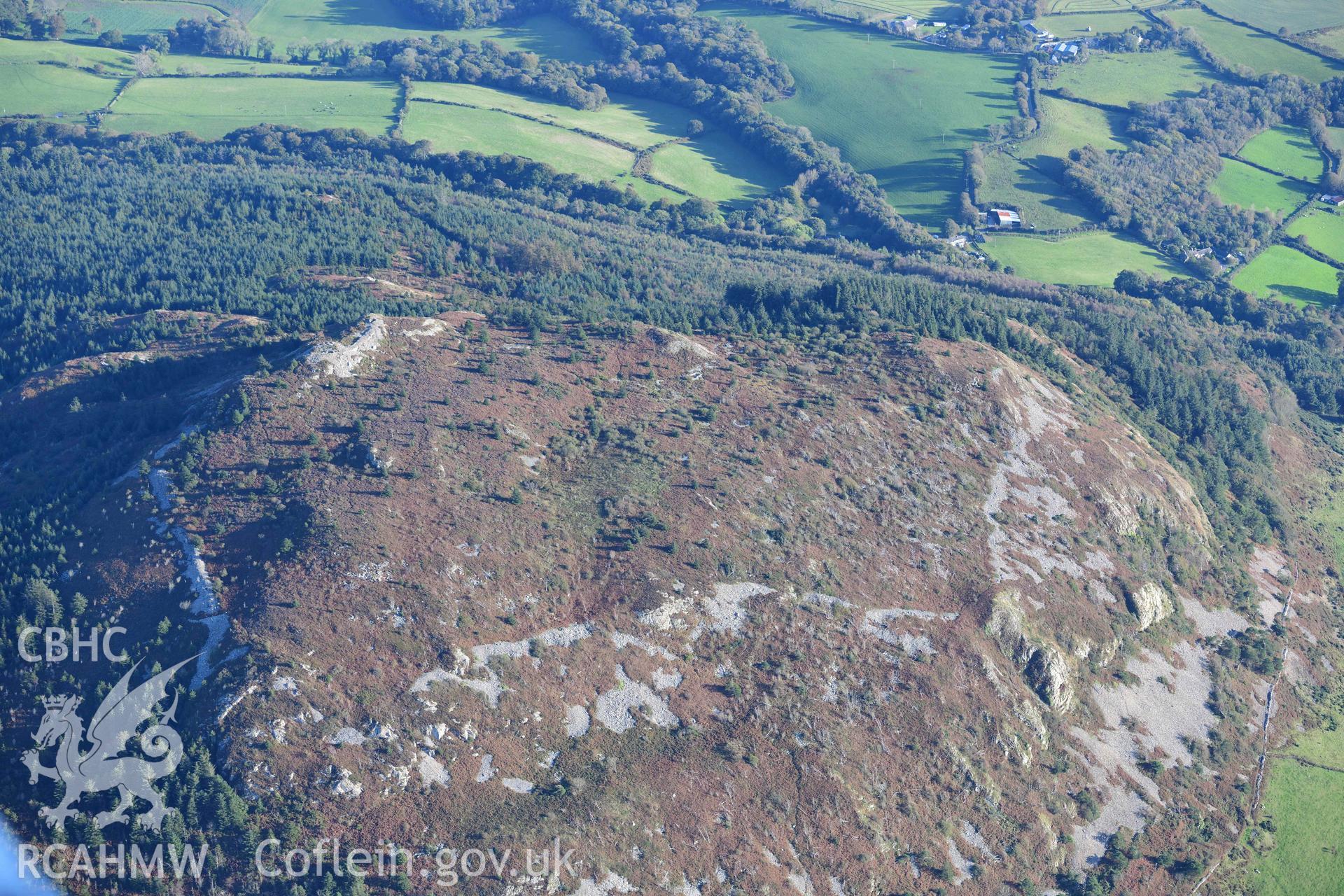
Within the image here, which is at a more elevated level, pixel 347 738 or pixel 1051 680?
pixel 347 738

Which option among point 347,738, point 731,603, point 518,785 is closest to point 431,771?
point 518,785

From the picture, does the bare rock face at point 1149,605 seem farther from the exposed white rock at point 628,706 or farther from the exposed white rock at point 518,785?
the exposed white rock at point 518,785

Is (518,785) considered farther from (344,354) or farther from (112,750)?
(344,354)

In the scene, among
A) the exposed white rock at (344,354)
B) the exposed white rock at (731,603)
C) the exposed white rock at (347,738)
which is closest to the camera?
the exposed white rock at (347,738)

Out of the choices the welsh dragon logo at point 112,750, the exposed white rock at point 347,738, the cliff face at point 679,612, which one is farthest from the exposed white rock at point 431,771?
the welsh dragon logo at point 112,750

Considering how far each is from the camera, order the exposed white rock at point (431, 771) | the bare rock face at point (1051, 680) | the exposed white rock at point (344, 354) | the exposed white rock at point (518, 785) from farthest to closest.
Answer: the exposed white rock at point (344, 354) < the bare rock face at point (1051, 680) < the exposed white rock at point (518, 785) < the exposed white rock at point (431, 771)
